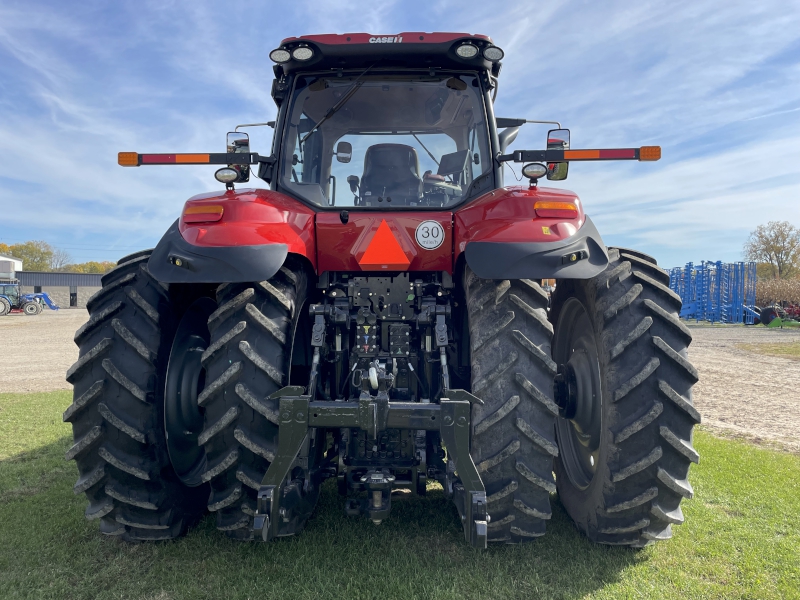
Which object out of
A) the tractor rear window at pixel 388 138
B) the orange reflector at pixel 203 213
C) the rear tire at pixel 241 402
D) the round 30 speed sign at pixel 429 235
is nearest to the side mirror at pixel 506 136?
the tractor rear window at pixel 388 138

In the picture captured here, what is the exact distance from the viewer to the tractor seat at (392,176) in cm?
329

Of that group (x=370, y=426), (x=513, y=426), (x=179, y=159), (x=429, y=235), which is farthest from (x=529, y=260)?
(x=179, y=159)

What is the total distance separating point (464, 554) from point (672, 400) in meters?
1.29

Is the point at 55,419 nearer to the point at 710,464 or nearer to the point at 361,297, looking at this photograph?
the point at 361,297

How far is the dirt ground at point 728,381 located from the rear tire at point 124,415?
577 centimetres

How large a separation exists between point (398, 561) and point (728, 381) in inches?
362

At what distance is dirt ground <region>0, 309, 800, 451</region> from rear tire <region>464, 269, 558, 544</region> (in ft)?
14.5

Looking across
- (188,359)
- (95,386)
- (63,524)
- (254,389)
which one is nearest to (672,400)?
(254,389)

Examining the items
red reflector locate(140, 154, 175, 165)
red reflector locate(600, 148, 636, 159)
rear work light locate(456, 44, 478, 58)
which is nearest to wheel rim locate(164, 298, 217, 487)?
red reflector locate(140, 154, 175, 165)

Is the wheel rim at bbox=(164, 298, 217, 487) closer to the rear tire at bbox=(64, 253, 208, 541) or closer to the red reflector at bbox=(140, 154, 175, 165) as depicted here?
the rear tire at bbox=(64, 253, 208, 541)

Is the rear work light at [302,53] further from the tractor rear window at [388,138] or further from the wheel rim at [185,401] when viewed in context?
the wheel rim at [185,401]

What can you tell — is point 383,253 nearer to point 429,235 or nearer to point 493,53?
point 429,235

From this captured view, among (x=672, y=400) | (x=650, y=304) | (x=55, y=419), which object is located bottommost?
(x=55, y=419)

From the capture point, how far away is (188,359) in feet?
9.64
